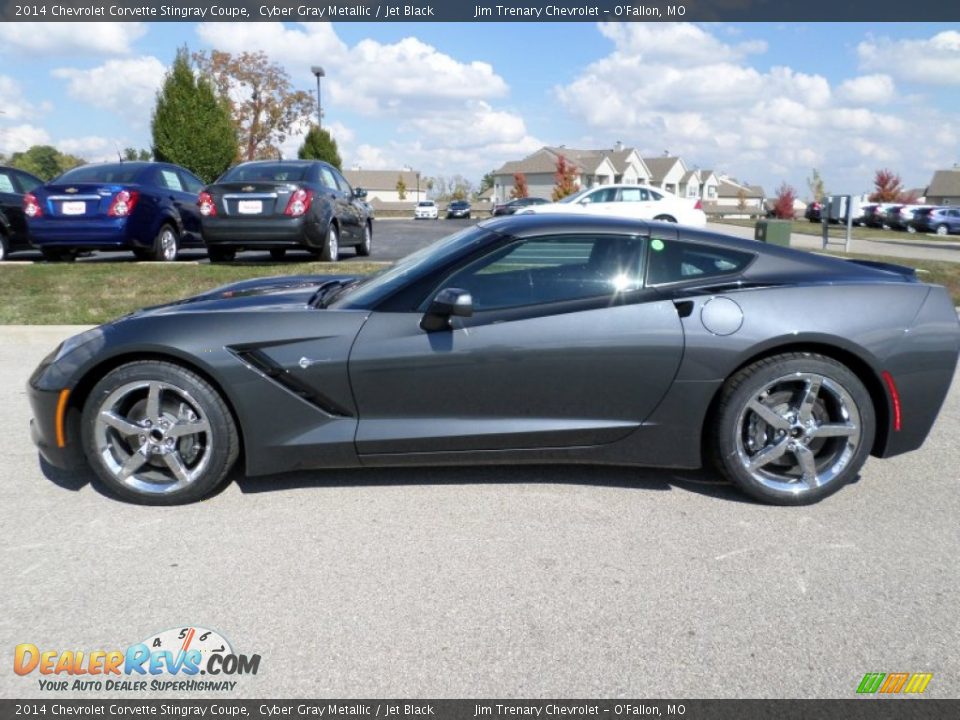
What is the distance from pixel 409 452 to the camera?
354 cm

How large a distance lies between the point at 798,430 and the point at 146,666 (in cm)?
292

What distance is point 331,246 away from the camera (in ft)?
34.6

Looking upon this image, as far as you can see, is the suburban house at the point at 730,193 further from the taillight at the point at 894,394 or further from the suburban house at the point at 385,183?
the taillight at the point at 894,394

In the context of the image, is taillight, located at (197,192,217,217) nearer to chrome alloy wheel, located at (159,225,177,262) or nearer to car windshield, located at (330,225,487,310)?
chrome alloy wheel, located at (159,225,177,262)

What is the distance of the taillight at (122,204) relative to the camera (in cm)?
991

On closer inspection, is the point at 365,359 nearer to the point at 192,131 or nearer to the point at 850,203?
the point at 850,203

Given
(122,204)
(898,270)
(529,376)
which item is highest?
(122,204)

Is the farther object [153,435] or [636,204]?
[636,204]

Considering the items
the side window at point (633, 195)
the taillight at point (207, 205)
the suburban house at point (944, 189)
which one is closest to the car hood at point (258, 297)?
the taillight at point (207, 205)

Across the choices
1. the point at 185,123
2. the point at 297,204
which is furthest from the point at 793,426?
the point at 185,123

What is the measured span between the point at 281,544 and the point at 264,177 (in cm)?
791

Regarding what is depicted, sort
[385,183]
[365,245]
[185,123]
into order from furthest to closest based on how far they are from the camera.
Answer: [385,183] → [185,123] → [365,245]

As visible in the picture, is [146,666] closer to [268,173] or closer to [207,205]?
[207,205]

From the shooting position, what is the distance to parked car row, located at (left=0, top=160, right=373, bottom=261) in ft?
31.5
